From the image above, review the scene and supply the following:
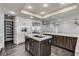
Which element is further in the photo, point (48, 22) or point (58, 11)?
point (48, 22)

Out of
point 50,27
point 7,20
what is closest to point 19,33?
point 7,20

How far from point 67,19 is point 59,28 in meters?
1.13

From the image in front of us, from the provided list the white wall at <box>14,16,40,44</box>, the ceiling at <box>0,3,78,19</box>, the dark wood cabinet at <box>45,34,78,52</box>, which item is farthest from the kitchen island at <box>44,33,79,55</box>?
the white wall at <box>14,16,40,44</box>

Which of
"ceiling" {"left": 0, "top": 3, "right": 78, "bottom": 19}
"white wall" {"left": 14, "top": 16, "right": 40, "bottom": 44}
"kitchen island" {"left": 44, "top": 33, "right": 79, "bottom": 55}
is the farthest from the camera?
"white wall" {"left": 14, "top": 16, "right": 40, "bottom": 44}

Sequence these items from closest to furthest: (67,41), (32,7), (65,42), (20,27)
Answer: (32,7), (67,41), (65,42), (20,27)

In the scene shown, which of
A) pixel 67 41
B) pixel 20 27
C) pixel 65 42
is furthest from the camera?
pixel 20 27

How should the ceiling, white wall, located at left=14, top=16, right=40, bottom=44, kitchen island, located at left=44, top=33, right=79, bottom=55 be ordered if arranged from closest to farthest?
the ceiling, kitchen island, located at left=44, top=33, right=79, bottom=55, white wall, located at left=14, top=16, right=40, bottom=44

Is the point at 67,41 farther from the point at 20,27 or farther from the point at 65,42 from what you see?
the point at 20,27

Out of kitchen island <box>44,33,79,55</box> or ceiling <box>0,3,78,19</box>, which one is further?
kitchen island <box>44,33,79,55</box>

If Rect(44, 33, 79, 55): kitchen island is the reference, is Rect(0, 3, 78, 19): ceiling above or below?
above

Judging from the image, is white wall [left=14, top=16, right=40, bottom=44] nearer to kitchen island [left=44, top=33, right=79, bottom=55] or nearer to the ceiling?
the ceiling

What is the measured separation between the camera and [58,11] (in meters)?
4.01

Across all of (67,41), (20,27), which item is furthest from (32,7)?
(67,41)

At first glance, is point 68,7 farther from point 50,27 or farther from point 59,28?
point 50,27
